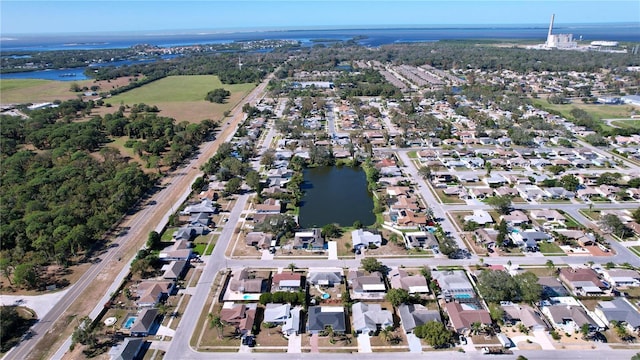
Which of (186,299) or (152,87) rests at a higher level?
(152,87)

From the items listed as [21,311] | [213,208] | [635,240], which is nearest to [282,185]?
[213,208]

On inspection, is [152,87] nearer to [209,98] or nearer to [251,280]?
[209,98]

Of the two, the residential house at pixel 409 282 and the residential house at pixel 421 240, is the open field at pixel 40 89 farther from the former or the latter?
the residential house at pixel 409 282

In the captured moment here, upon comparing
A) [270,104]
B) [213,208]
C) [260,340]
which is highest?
[270,104]

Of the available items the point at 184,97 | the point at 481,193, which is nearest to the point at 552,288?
the point at 481,193

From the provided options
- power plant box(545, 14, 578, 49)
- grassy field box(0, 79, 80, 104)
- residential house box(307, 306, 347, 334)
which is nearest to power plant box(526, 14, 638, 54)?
power plant box(545, 14, 578, 49)

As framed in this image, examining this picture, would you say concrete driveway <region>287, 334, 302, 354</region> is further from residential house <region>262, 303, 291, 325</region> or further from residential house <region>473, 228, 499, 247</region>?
residential house <region>473, 228, 499, 247</region>
